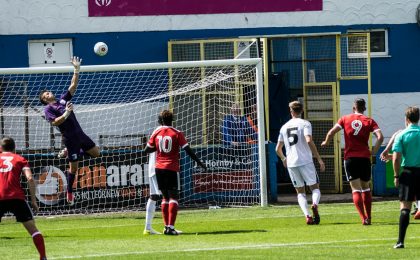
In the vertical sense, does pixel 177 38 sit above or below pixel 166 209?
above

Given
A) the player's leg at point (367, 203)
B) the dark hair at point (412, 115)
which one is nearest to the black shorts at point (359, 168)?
the player's leg at point (367, 203)

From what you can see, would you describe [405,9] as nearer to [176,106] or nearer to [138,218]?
[176,106]

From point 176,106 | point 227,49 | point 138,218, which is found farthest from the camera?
point 227,49

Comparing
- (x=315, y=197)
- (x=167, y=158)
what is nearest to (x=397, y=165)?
(x=167, y=158)

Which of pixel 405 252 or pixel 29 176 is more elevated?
pixel 29 176

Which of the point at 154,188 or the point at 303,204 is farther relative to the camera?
the point at 303,204

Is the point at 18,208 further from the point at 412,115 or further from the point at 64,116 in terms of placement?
the point at 64,116

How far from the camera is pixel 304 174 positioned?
18.0 m

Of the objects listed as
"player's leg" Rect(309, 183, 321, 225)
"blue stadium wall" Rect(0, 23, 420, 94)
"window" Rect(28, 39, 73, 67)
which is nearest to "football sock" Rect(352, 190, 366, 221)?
"player's leg" Rect(309, 183, 321, 225)

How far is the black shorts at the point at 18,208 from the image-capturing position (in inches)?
524

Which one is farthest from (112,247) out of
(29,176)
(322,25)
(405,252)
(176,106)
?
(322,25)

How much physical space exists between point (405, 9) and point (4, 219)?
1337 cm

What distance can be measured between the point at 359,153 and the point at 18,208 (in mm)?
6465

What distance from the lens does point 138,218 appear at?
20.5 metres
